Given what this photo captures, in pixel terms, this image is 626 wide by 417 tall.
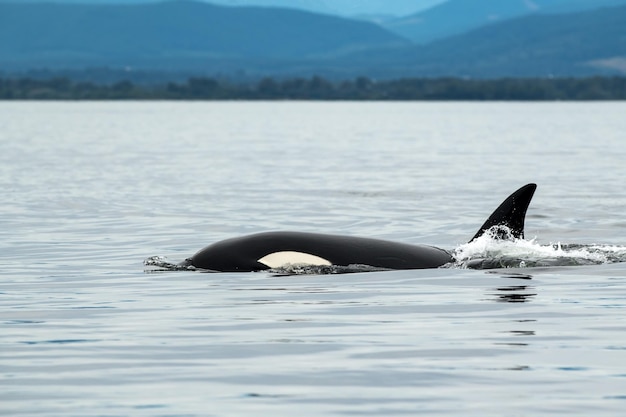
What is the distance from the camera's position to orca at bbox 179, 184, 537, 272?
1502 centimetres

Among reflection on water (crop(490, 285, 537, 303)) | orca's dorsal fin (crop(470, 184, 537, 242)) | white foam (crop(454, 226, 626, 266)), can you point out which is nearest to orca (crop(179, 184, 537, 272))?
orca's dorsal fin (crop(470, 184, 537, 242))

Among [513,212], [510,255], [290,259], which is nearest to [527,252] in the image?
[510,255]

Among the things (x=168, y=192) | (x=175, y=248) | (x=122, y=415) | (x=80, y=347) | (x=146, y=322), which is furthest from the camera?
(x=168, y=192)

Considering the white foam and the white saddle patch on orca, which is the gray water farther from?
the white saddle patch on orca

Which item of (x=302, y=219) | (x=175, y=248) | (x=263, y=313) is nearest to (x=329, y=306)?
(x=263, y=313)

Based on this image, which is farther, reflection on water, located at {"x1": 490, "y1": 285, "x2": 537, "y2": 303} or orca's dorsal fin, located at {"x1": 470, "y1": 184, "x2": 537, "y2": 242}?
orca's dorsal fin, located at {"x1": 470, "y1": 184, "x2": 537, "y2": 242}

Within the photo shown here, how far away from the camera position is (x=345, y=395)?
29.3 feet

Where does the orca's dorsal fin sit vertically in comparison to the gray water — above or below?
above

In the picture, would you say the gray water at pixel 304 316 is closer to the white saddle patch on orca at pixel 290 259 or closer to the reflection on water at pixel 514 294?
the reflection on water at pixel 514 294

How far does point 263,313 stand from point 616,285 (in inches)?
163

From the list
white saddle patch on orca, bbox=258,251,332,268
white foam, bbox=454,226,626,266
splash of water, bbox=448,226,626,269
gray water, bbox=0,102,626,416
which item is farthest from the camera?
white foam, bbox=454,226,626,266

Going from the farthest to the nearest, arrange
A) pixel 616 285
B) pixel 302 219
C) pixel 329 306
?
pixel 302 219 → pixel 616 285 → pixel 329 306

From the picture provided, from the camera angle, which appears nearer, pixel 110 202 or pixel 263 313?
pixel 263 313

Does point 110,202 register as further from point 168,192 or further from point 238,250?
point 238,250
